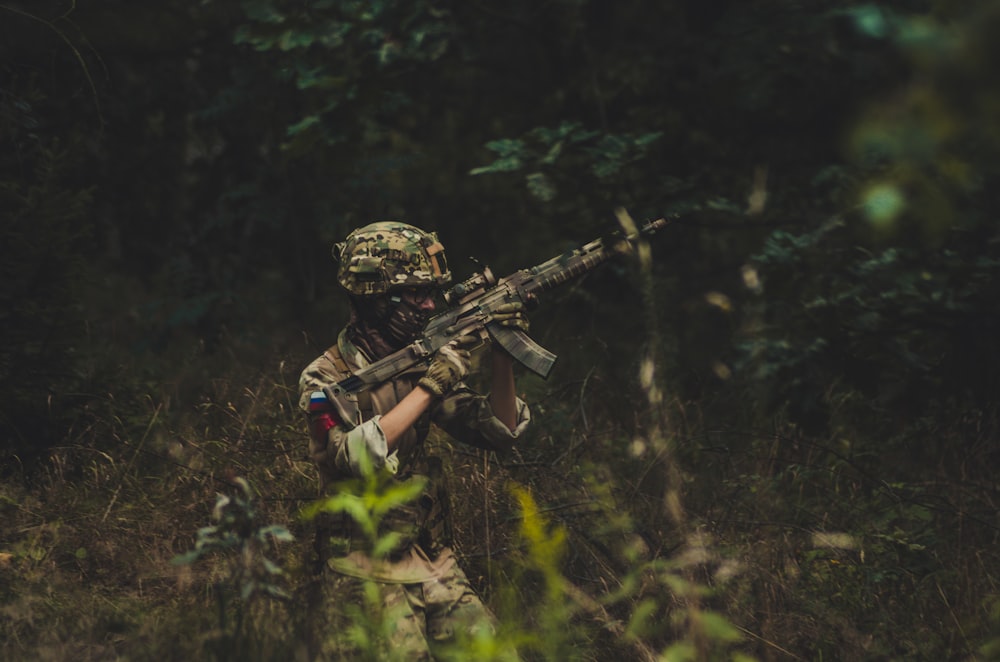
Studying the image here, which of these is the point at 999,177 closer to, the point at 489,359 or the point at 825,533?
the point at 825,533

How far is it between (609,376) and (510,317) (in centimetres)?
274

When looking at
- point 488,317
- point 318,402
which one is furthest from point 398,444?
point 488,317

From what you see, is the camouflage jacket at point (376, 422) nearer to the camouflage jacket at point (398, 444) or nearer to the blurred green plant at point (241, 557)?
the camouflage jacket at point (398, 444)

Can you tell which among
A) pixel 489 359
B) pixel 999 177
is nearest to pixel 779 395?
pixel 999 177

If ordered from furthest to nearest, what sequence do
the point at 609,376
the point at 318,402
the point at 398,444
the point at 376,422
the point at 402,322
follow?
the point at 609,376 < the point at 402,322 < the point at 398,444 < the point at 318,402 < the point at 376,422

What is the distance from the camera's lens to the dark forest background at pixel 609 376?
429 centimetres

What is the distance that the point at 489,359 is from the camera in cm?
673

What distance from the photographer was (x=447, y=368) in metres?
A: 3.91

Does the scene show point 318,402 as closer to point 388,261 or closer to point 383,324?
point 383,324

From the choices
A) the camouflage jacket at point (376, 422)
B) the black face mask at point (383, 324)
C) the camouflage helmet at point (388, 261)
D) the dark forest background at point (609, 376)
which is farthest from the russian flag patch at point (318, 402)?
the dark forest background at point (609, 376)

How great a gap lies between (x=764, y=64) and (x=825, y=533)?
2226 mm

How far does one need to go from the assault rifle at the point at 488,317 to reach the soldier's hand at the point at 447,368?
0.06 m

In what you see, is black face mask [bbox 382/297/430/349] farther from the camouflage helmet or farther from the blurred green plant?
the blurred green plant

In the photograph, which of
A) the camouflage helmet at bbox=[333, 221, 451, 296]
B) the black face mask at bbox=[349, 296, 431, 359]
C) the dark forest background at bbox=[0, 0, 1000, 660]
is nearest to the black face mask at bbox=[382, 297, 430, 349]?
the black face mask at bbox=[349, 296, 431, 359]
